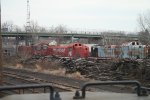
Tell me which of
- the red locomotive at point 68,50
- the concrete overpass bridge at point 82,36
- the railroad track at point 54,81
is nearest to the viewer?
the railroad track at point 54,81

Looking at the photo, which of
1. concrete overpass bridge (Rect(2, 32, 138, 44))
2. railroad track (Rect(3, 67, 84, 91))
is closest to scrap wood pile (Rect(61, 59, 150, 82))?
railroad track (Rect(3, 67, 84, 91))

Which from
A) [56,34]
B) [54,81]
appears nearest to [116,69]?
[54,81]

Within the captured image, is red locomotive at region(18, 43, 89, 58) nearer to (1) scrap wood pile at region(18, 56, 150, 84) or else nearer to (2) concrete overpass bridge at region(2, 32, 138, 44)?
(1) scrap wood pile at region(18, 56, 150, 84)

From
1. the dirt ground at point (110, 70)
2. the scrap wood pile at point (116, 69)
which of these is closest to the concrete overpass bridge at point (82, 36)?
the dirt ground at point (110, 70)

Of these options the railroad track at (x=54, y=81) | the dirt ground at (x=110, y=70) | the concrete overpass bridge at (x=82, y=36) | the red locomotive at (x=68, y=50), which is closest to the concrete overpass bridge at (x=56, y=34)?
the concrete overpass bridge at (x=82, y=36)

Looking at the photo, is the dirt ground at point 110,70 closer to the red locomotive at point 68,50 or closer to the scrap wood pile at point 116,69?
the scrap wood pile at point 116,69

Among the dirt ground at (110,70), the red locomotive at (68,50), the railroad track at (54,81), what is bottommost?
the railroad track at (54,81)

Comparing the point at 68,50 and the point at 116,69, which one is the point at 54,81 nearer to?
the point at 116,69

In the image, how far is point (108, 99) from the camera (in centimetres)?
324

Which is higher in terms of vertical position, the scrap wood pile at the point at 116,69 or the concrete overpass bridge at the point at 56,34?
the concrete overpass bridge at the point at 56,34

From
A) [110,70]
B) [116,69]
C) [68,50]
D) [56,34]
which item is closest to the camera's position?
[116,69]

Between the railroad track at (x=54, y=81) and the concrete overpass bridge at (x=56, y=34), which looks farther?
the concrete overpass bridge at (x=56, y=34)

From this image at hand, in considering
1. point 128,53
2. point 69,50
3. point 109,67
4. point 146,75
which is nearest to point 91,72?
point 109,67

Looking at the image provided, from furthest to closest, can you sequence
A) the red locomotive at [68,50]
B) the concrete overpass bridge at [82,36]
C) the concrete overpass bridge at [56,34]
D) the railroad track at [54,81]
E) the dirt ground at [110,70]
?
the concrete overpass bridge at [82,36] → the concrete overpass bridge at [56,34] → the red locomotive at [68,50] → the dirt ground at [110,70] → the railroad track at [54,81]
